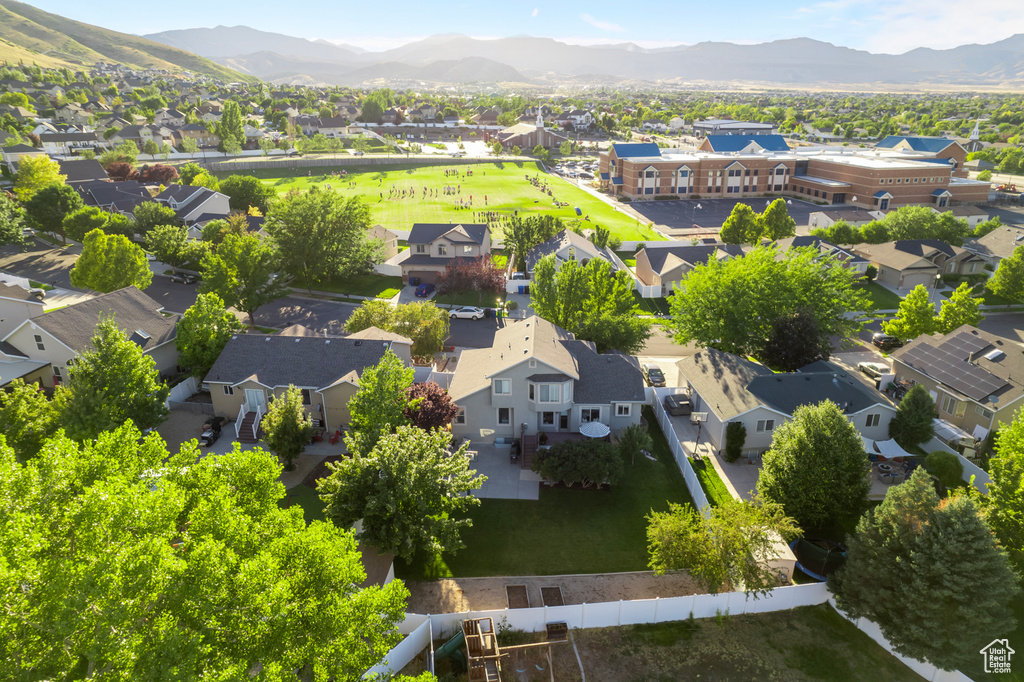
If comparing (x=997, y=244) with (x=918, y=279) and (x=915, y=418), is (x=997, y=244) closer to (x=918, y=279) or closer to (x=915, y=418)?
(x=918, y=279)

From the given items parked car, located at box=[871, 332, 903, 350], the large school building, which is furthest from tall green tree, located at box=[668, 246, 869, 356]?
the large school building

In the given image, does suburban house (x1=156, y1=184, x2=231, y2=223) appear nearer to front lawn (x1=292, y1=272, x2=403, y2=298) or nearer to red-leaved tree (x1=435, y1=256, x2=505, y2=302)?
front lawn (x1=292, y1=272, x2=403, y2=298)

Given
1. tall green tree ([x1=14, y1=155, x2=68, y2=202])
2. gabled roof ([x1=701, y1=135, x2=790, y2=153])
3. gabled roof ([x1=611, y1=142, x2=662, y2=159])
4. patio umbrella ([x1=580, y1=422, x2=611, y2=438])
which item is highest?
gabled roof ([x1=701, y1=135, x2=790, y2=153])

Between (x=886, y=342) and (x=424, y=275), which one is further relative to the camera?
(x=424, y=275)

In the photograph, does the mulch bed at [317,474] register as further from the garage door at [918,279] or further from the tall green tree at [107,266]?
the garage door at [918,279]

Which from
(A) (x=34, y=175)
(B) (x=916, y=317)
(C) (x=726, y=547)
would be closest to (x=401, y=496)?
(C) (x=726, y=547)

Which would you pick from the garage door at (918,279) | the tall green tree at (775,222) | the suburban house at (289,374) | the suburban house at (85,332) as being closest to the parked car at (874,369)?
the garage door at (918,279)

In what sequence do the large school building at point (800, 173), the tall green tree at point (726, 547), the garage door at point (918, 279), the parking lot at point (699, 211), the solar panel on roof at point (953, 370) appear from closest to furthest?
the tall green tree at point (726, 547) < the solar panel on roof at point (953, 370) < the garage door at point (918, 279) < the parking lot at point (699, 211) < the large school building at point (800, 173)
